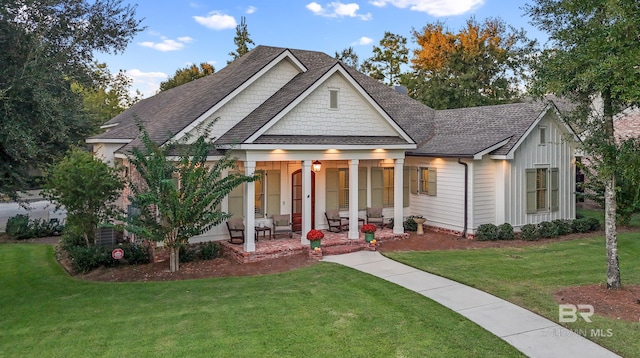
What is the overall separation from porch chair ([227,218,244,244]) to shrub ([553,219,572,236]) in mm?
11774

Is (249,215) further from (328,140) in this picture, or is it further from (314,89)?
(314,89)

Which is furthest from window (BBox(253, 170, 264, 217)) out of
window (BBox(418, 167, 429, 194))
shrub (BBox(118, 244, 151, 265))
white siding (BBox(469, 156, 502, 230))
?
white siding (BBox(469, 156, 502, 230))

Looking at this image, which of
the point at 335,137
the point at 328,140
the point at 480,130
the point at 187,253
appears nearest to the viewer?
the point at 187,253

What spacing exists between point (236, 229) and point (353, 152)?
4.66 metres

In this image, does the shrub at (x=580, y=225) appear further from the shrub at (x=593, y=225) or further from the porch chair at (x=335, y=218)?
the porch chair at (x=335, y=218)

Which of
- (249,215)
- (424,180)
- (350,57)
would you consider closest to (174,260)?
(249,215)

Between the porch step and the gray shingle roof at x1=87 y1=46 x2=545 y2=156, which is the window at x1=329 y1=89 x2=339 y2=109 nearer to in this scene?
the gray shingle roof at x1=87 y1=46 x2=545 y2=156

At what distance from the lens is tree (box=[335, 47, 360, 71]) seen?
42.2m

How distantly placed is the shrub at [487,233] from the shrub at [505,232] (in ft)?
0.65

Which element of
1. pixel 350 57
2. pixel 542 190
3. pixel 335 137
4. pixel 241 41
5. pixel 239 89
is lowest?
pixel 542 190

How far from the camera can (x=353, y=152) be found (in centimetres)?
1526

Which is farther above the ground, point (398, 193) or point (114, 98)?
point (114, 98)

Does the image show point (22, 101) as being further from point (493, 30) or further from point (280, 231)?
point (493, 30)

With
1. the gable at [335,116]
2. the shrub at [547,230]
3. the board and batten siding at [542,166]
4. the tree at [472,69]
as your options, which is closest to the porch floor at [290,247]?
the gable at [335,116]
